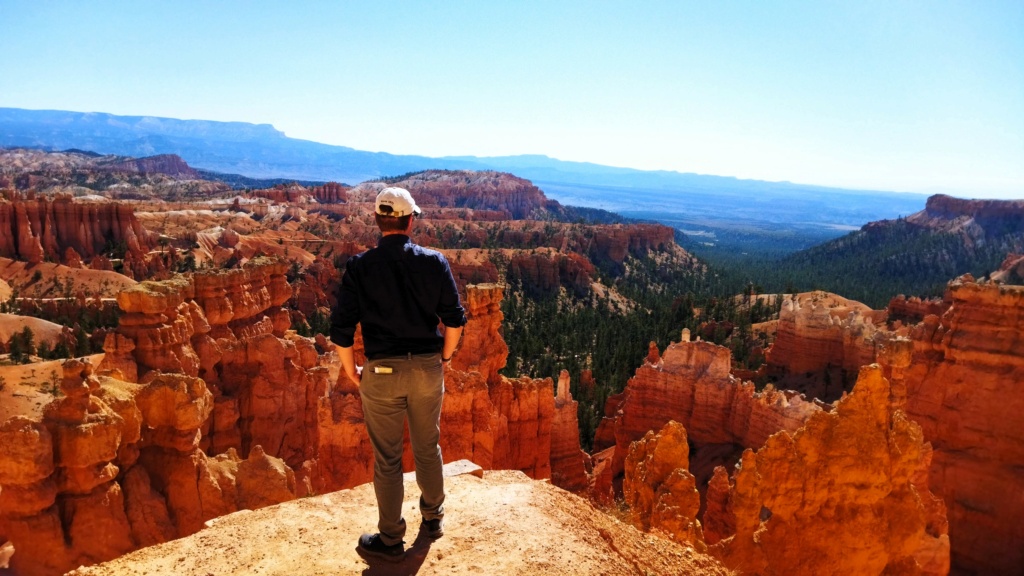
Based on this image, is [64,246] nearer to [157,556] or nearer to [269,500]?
[269,500]

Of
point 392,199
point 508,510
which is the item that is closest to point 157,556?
point 508,510

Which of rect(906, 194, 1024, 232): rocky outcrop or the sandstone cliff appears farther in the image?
rect(906, 194, 1024, 232): rocky outcrop

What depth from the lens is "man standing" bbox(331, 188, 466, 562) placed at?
4.18 meters

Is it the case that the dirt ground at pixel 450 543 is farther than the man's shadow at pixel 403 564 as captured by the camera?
Yes

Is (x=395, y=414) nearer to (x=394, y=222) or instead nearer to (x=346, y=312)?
(x=346, y=312)

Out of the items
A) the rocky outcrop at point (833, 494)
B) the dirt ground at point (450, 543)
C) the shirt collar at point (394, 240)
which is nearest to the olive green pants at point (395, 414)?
the dirt ground at point (450, 543)

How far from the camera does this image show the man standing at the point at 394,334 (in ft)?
13.7

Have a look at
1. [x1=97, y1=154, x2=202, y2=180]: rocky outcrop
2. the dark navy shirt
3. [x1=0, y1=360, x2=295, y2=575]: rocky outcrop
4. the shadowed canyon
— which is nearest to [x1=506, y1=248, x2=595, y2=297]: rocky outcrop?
the shadowed canyon

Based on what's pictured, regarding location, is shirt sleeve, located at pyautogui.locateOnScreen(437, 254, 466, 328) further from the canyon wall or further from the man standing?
the canyon wall

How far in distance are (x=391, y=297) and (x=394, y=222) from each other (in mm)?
518

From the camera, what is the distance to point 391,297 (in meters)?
4.21

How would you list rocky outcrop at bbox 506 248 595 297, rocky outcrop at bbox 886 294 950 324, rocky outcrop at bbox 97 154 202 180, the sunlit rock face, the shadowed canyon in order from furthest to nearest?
rocky outcrop at bbox 97 154 202 180, rocky outcrop at bbox 506 248 595 297, rocky outcrop at bbox 886 294 950 324, the sunlit rock face, the shadowed canyon

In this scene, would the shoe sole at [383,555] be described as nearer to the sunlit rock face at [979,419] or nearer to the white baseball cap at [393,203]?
the white baseball cap at [393,203]

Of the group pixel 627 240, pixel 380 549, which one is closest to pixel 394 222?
pixel 380 549
